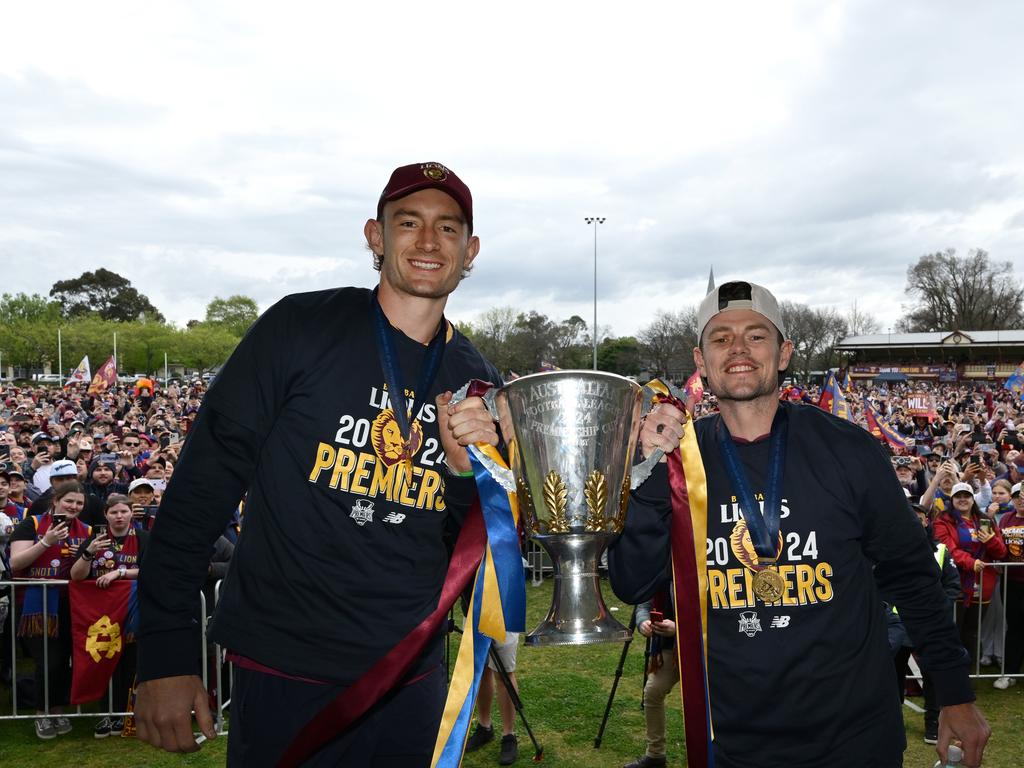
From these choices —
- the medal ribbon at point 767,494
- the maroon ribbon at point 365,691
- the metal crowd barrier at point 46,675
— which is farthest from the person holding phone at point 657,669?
the metal crowd barrier at point 46,675

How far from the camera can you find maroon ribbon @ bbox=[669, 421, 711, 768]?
8.32 ft

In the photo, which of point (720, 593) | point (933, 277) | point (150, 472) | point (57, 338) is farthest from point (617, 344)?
point (720, 593)

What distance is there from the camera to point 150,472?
31.3ft

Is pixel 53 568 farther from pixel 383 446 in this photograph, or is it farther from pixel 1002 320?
pixel 1002 320

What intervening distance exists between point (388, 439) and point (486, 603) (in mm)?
634

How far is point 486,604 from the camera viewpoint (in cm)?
249

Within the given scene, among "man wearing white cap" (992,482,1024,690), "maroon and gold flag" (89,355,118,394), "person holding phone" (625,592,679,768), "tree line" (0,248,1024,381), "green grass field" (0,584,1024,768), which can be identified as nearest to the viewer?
"person holding phone" (625,592,679,768)

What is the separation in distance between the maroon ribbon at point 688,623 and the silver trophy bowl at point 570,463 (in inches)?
13.5

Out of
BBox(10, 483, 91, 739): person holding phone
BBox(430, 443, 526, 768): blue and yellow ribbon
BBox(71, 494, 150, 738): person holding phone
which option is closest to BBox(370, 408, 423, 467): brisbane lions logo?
BBox(430, 443, 526, 768): blue and yellow ribbon

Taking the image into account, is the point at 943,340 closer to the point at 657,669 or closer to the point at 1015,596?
the point at 1015,596

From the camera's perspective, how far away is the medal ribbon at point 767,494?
8.39 feet

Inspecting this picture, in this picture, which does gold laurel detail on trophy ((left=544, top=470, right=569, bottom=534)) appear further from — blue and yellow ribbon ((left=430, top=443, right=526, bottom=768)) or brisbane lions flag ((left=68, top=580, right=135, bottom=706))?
brisbane lions flag ((left=68, top=580, right=135, bottom=706))

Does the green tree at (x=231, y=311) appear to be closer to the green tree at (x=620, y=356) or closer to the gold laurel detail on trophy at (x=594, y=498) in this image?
the green tree at (x=620, y=356)

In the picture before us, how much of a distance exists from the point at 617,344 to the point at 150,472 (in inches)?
2715
